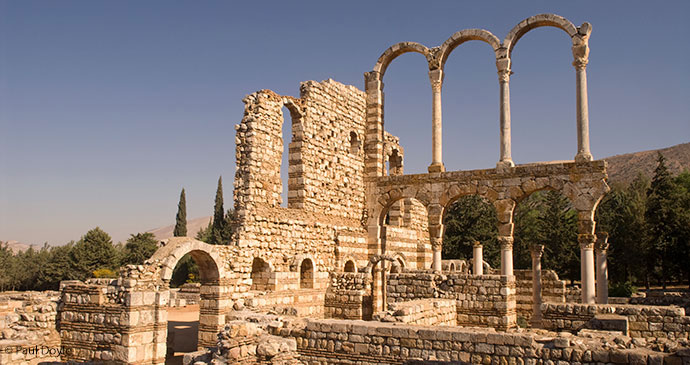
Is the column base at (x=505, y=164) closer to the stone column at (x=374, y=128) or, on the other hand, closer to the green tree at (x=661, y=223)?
the stone column at (x=374, y=128)

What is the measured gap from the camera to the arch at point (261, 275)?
58.1 feet

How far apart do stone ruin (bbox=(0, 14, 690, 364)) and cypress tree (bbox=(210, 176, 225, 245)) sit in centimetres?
1551

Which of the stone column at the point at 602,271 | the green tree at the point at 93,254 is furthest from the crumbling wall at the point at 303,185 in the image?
the green tree at the point at 93,254

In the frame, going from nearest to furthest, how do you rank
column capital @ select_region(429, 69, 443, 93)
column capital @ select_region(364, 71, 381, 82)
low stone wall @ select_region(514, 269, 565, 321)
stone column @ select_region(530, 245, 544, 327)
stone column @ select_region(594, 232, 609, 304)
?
stone column @ select_region(530, 245, 544, 327) < stone column @ select_region(594, 232, 609, 304) < low stone wall @ select_region(514, 269, 565, 321) < column capital @ select_region(429, 69, 443, 93) < column capital @ select_region(364, 71, 381, 82)

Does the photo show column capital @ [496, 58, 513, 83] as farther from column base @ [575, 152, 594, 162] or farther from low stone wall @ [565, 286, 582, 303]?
low stone wall @ [565, 286, 582, 303]

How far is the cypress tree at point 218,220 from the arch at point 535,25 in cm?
2691

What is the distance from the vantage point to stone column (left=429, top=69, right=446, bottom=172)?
2277 centimetres

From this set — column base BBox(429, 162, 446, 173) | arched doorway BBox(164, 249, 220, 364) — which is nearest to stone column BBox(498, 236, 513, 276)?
column base BBox(429, 162, 446, 173)

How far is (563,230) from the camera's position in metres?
39.6

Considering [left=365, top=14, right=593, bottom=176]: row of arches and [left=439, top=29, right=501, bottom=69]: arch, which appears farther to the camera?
[left=439, top=29, right=501, bottom=69]: arch

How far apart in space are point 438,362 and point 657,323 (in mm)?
5260

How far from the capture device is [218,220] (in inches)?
1944

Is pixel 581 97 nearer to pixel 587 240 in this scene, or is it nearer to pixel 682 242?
pixel 587 240

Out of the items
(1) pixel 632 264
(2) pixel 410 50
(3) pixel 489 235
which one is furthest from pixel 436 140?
(1) pixel 632 264
